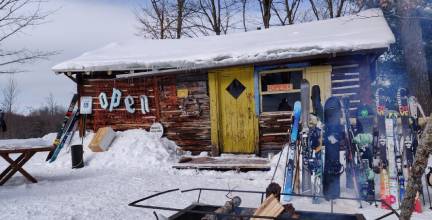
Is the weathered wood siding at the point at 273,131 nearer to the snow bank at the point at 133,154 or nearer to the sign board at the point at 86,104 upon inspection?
the snow bank at the point at 133,154

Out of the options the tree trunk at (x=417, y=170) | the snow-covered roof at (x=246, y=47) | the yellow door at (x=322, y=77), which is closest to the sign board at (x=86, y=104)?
the snow-covered roof at (x=246, y=47)

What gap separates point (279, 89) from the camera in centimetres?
932

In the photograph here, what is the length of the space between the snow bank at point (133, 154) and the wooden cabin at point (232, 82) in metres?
0.51

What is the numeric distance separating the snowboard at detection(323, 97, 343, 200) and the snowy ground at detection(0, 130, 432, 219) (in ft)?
0.80

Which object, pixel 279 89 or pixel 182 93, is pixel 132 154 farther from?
pixel 279 89

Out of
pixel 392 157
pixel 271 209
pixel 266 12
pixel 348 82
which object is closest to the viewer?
pixel 271 209

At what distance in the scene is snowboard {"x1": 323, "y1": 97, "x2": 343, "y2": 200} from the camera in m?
5.71

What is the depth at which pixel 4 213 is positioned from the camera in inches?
204

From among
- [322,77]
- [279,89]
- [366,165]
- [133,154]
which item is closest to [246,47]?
[279,89]

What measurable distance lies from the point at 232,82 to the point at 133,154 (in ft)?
9.78

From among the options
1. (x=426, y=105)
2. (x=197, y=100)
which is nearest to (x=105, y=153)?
(x=197, y=100)

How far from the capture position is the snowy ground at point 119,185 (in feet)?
17.3

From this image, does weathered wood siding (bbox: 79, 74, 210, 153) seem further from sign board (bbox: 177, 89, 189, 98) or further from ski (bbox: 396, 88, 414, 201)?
ski (bbox: 396, 88, 414, 201)

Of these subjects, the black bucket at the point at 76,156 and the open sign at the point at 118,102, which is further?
the open sign at the point at 118,102
